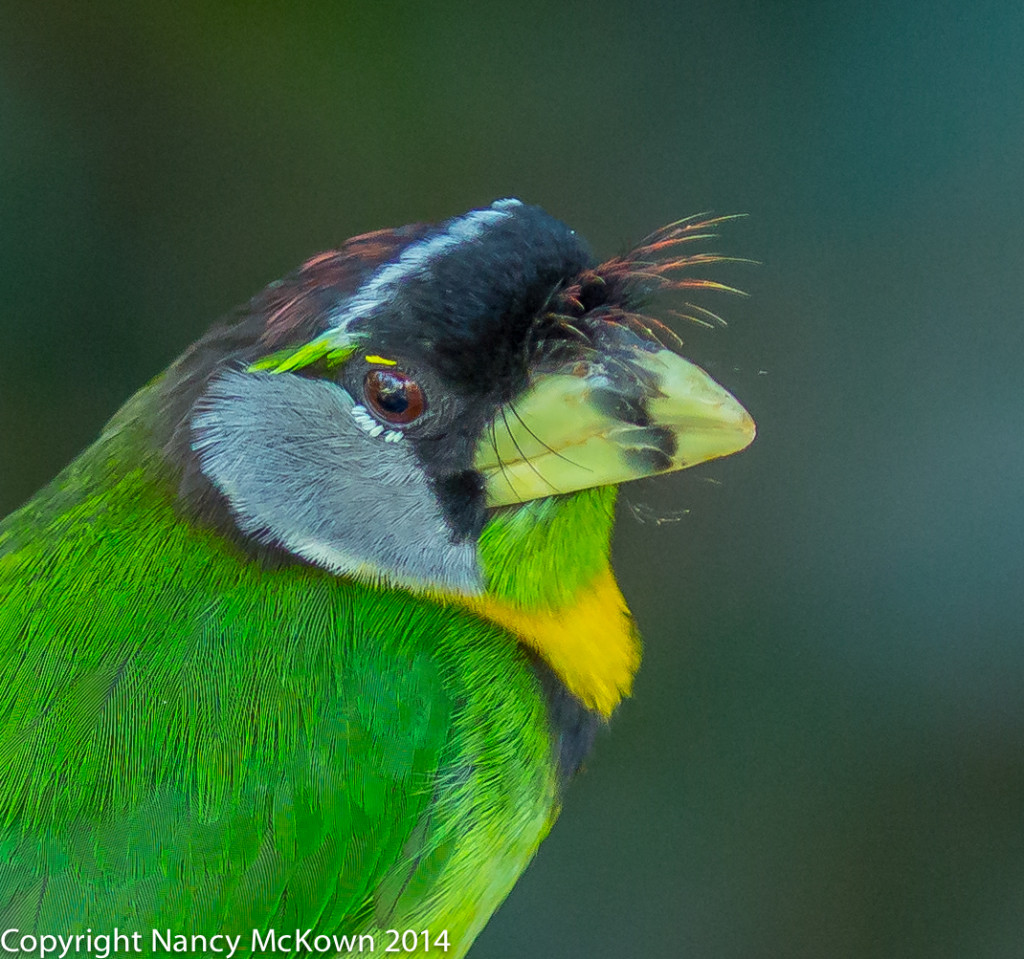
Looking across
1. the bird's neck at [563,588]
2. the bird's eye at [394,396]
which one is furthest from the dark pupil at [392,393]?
the bird's neck at [563,588]

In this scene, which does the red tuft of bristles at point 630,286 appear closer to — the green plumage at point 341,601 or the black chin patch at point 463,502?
the green plumage at point 341,601

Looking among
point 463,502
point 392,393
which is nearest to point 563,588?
point 463,502

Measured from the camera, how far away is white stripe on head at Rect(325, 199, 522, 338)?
0.88 meters

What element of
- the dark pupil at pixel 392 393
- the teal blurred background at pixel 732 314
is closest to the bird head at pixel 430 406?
the dark pupil at pixel 392 393

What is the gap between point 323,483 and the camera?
0.92 meters

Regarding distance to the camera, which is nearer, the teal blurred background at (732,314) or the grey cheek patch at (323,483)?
the grey cheek patch at (323,483)

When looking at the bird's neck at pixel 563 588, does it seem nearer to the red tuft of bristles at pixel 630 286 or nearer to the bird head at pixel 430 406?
the bird head at pixel 430 406

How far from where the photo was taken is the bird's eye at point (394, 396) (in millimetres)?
879

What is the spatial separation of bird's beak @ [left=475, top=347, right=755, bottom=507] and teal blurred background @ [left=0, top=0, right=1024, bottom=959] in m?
0.78

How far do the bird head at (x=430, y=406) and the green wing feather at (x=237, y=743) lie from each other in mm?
46

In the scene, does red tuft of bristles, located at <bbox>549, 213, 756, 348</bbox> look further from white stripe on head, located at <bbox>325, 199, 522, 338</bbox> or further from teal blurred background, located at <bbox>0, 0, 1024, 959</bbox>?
teal blurred background, located at <bbox>0, 0, 1024, 959</bbox>

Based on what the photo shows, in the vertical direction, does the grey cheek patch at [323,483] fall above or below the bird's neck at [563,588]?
above

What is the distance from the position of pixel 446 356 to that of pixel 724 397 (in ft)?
0.72

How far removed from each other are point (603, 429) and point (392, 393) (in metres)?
0.17
